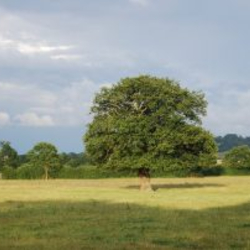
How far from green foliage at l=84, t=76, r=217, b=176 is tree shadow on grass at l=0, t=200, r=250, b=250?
2452 cm

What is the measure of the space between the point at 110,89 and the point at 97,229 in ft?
117

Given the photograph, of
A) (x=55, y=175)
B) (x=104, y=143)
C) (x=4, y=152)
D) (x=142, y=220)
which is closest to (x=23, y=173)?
(x=55, y=175)

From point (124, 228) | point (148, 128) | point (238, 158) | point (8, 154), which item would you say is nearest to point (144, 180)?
point (148, 128)

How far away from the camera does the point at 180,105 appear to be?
56.5 meters

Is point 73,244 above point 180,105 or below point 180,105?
below

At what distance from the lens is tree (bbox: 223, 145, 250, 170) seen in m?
125

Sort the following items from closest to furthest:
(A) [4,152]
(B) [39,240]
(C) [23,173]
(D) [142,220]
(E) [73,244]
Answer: (E) [73,244], (B) [39,240], (D) [142,220], (C) [23,173], (A) [4,152]

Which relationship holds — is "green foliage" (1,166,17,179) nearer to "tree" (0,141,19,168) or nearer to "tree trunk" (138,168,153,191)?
"tree" (0,141,19,168)

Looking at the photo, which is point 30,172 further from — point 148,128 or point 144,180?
point 148,128

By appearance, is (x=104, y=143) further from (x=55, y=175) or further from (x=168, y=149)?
(x=55, y=175)

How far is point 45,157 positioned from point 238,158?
40.3m

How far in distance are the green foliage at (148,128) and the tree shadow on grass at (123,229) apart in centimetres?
2452

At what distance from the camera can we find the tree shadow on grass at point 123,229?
56.8 ft

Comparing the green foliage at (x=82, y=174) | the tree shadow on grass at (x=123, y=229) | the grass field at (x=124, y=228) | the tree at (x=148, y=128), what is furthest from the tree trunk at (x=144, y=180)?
the green foliage at (x=82, y=174)
